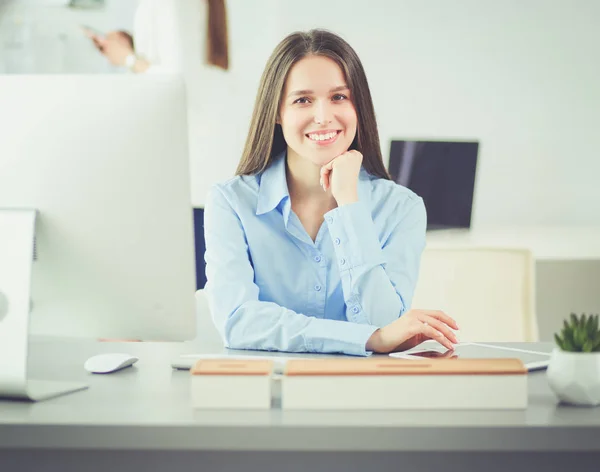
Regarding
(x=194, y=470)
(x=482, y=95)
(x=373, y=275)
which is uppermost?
(x=482, y=95)

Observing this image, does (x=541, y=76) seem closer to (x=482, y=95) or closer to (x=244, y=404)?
(x=482, y=95)

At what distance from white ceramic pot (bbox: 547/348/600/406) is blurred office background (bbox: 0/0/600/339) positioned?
109 inches

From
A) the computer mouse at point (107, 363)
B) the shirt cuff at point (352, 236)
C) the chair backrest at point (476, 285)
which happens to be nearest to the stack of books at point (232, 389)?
the computer mouse at point (107, 363)

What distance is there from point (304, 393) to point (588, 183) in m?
3.14

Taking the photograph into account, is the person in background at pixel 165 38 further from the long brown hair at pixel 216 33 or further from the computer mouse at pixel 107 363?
the computer mouse at pixel 107 363

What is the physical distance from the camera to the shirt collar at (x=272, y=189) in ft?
5.79

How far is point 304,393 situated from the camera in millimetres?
964

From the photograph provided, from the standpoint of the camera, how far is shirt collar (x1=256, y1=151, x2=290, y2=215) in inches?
69.5

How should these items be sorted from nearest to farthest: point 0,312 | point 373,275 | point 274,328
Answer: point 0,312 < point 274,328 < point 373,275

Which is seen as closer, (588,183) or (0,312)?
(0,312)

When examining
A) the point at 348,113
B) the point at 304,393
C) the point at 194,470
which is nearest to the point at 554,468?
the point at 304,393

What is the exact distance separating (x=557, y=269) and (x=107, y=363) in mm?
2002

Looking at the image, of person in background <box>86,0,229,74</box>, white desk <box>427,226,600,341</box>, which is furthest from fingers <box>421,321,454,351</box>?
person in background <box>86,0,229,74</box>

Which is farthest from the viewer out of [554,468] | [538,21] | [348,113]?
[538,21]
